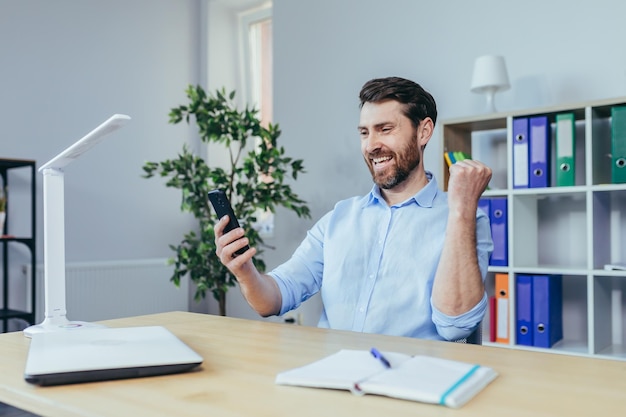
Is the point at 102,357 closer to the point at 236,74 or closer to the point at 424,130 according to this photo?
the point at 424,130

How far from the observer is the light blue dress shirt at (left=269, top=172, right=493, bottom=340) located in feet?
5.06

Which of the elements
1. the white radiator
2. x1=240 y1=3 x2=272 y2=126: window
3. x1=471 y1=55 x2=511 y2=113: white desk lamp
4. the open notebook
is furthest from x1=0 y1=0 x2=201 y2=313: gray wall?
the open notebook

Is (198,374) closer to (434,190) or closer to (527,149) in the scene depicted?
(434,190)

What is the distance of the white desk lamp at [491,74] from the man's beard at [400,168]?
115cm

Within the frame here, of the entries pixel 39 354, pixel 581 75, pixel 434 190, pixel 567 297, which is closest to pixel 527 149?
pixel 581 75

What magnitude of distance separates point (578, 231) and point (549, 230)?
12cm

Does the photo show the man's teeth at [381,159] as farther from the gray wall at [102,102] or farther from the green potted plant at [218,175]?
the gray wall at [102,102]

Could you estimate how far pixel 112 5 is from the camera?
4.08m

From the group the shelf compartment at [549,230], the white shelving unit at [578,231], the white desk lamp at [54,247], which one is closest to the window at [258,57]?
the white shelving unit at [578,231]

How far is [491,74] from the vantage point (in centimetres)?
268

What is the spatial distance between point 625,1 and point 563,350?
1450 mm

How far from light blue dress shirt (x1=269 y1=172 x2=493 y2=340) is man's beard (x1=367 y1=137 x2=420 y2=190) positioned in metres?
0.06

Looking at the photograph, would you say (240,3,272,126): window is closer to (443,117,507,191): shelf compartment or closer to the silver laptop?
(443,117,507,191): shelf compartment

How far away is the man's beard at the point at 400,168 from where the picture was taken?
168 centimetres
